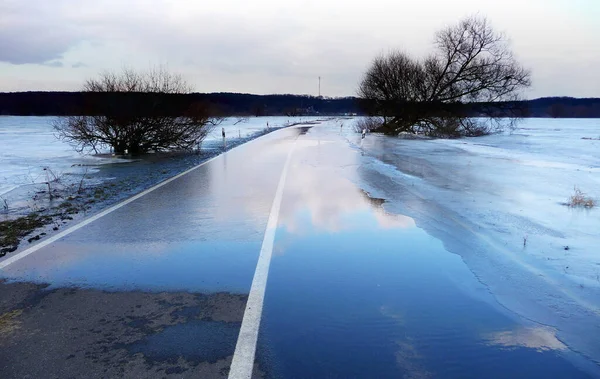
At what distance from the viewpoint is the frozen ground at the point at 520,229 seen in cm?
463

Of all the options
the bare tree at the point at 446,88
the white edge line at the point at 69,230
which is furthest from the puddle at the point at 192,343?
the bare tree at the point at 446,88

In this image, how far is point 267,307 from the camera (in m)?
4.43

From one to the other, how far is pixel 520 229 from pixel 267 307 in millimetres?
5288

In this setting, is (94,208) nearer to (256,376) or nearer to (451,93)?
(256,376)

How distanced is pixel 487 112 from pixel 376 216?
3634 centimetres

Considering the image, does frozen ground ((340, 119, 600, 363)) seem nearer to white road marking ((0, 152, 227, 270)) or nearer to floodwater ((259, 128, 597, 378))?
floodwater ((259, 128, 597, 378))

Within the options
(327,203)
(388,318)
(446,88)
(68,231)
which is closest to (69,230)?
(68,231)

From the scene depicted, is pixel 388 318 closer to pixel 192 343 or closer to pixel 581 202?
pixel 192 343

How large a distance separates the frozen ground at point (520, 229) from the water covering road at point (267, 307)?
0.32 m

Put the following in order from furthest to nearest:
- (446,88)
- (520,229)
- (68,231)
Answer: (446,88), (520,229), (68,231)

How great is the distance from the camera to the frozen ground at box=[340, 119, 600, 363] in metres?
4.63

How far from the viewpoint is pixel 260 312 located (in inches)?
170

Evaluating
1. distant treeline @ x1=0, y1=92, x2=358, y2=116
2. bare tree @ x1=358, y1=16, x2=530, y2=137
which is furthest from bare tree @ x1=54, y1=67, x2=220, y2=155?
bare tree @ x1=358, y1=16, x2=530, y2=137

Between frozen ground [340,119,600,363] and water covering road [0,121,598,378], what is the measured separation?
0.32m
